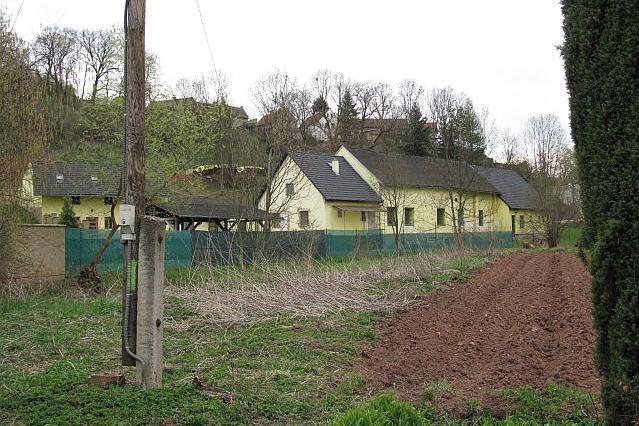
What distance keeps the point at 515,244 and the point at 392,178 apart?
11.1 m

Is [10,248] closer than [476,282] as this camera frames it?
Yes

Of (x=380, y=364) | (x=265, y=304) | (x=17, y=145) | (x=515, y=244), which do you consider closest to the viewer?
(x=380, y=364)

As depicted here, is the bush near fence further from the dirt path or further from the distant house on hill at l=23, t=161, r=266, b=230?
the dirt path

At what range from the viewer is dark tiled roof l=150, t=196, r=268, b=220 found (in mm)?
22594

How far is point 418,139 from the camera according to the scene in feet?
184

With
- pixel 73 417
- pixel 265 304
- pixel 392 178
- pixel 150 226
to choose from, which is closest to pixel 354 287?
pixel 265 304

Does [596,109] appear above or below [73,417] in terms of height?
above

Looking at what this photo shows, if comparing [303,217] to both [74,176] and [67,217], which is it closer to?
[67,217]

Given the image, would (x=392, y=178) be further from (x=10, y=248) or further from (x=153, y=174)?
(x=10, y=248)

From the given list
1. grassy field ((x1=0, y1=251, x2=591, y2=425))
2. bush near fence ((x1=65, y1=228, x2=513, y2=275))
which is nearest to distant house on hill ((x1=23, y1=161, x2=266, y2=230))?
bush near fence ((x1=65, y1=228, x2=513, y2=275))

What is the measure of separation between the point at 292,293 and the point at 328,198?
2633 cm

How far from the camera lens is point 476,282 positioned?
1920 cm

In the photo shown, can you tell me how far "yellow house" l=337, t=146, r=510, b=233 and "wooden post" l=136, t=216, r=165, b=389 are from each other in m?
32.9

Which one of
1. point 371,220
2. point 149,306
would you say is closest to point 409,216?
point 371,220
